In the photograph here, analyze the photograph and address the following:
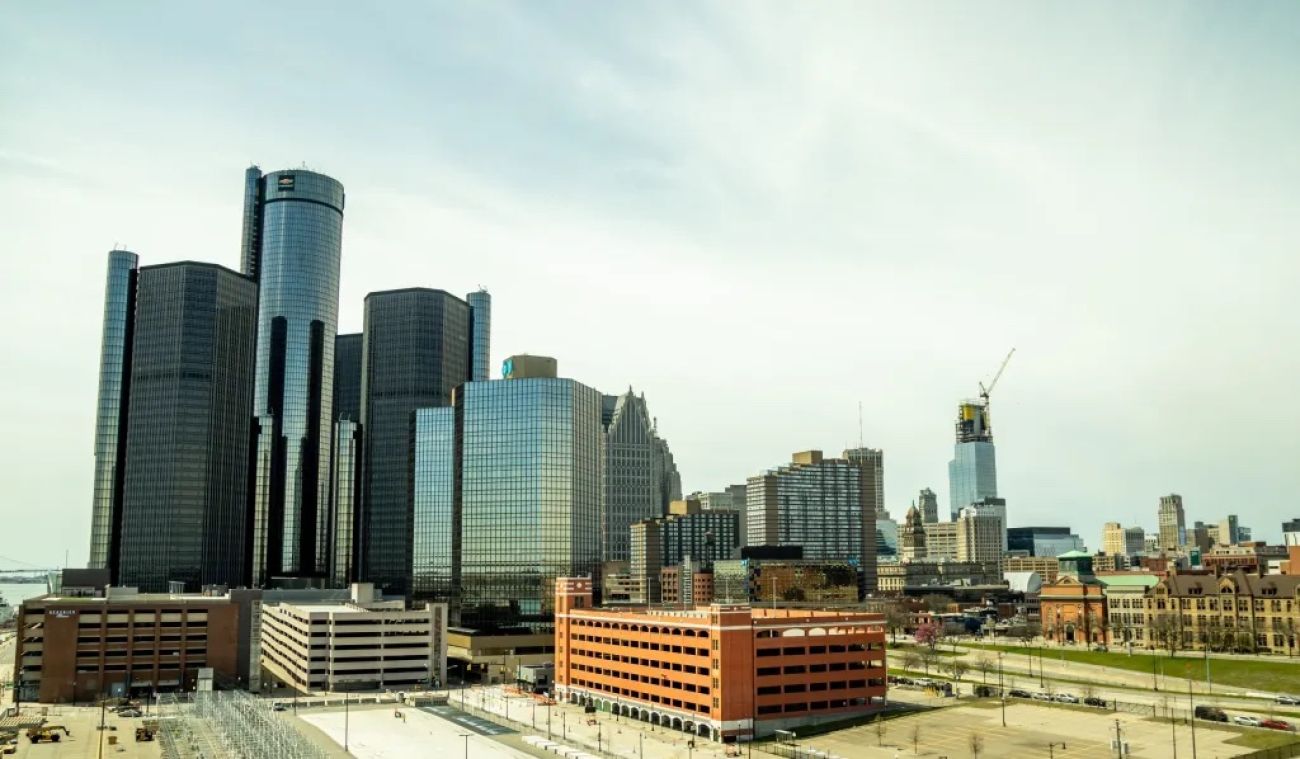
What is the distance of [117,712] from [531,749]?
85.4 m

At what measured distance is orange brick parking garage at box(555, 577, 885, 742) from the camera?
152750mm

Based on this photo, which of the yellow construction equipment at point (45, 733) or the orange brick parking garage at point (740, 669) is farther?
the yellow construction equipment at point (45, 733)

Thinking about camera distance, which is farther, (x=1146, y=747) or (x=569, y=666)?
(x=569, y=666)

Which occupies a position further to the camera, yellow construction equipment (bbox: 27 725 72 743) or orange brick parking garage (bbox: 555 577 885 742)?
yellow construction equipment (bbox: 27 725 72 743)

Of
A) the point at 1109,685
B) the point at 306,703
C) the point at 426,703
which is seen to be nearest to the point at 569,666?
the point at 426,703

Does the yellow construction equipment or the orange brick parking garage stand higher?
the orange brick parking garage

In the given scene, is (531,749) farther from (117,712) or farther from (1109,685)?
(1109,685)

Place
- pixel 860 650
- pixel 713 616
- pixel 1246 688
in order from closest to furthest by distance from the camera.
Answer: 1. pixel 713 616
2. pixel 860 650
3. pixel 1246 688

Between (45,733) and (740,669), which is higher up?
(740,669)

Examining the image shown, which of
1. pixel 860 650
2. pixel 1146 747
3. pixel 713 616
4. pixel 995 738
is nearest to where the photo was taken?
pixel 1146 747

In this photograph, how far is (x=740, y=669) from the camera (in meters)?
153

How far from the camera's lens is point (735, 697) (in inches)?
5984

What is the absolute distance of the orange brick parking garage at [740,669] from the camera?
15275 cm

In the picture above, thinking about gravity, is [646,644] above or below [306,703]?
above
